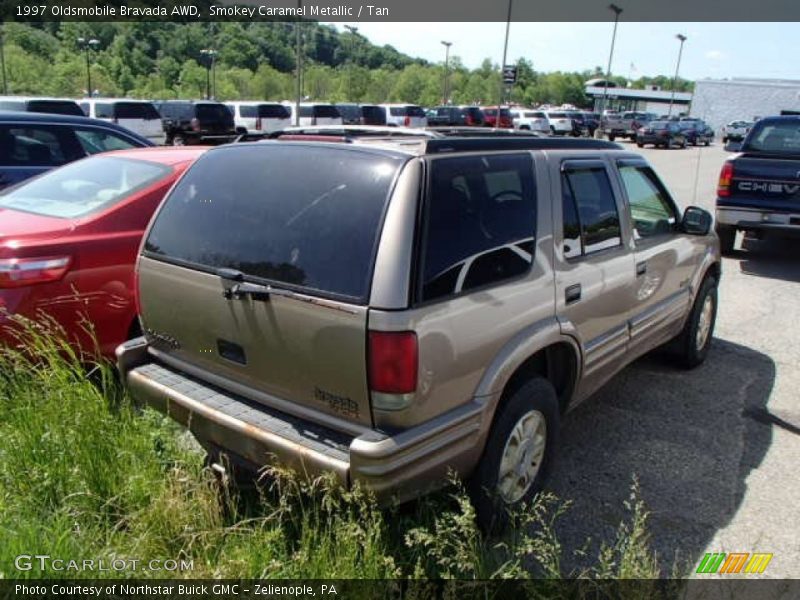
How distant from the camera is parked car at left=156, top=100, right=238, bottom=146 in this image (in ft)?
79.5

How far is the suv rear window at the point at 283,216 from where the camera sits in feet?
8.54

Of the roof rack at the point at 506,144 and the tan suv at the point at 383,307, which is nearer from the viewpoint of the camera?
the tan suv at the point at 383,307

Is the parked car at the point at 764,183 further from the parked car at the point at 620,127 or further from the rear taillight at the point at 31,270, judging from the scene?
the parked car at the point at 620,127

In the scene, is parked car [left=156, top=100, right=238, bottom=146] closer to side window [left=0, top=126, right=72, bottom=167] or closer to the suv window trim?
side window [left=0, top=126, right=72, bottom=167]

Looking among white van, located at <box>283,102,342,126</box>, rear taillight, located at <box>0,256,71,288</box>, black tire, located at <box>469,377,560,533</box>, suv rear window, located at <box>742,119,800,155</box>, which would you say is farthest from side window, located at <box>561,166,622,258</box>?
white van, located at <box>283,102,342,126</box>

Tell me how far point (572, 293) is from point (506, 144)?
0.83 metres

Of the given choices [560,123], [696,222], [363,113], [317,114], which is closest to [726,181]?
[696,222]

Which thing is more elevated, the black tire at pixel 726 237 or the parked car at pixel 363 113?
the parked car at pixel 363 113

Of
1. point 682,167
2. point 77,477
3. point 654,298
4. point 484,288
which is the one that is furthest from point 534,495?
point 682,167

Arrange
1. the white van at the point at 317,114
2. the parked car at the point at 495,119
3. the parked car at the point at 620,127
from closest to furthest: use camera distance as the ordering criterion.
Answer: the white van at the point at 317,114
the parked car at the point at 495,119
the parked car at the point at 620,127

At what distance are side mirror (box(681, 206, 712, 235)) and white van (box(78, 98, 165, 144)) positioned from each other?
2262 centimetres

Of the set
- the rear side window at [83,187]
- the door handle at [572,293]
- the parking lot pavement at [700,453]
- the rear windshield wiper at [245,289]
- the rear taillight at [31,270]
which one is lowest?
the parking lot pavement at [700,453]

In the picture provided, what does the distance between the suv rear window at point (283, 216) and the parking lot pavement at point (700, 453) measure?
5.81ft

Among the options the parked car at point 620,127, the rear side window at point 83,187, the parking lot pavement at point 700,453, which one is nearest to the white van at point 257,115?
the parked car at point 620,127
